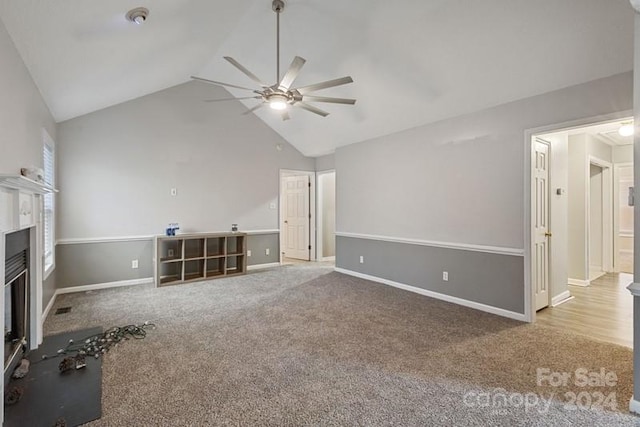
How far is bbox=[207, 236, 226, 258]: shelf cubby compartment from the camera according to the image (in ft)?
18.6

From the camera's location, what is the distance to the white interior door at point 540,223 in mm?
3492

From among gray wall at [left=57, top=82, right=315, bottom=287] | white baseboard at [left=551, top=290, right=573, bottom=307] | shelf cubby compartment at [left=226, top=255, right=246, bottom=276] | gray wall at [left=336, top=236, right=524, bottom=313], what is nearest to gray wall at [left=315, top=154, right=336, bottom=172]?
gray wall at [left=57, top=82, right=315, bottom=287]

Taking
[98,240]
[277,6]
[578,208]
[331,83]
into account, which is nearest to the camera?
[331,83]

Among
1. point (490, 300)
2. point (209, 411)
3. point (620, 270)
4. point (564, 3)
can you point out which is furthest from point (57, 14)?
point (620, 270)

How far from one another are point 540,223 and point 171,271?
18.1 feet

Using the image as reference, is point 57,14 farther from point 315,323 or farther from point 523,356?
point 523,356

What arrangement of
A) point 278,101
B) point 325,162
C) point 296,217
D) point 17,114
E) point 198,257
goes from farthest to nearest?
point 296,217 < point 325,162 < point 198,257 < point 278,101 < point 17,114

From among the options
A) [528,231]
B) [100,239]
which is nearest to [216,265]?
[100,239]

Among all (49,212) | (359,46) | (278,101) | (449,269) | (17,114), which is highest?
(359,46)

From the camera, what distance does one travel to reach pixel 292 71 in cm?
263

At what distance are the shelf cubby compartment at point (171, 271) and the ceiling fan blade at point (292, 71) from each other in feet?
12.7

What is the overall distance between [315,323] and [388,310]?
3.21 ft

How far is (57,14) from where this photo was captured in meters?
2.10

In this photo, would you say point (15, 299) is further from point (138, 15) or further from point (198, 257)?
point (198, 257)
